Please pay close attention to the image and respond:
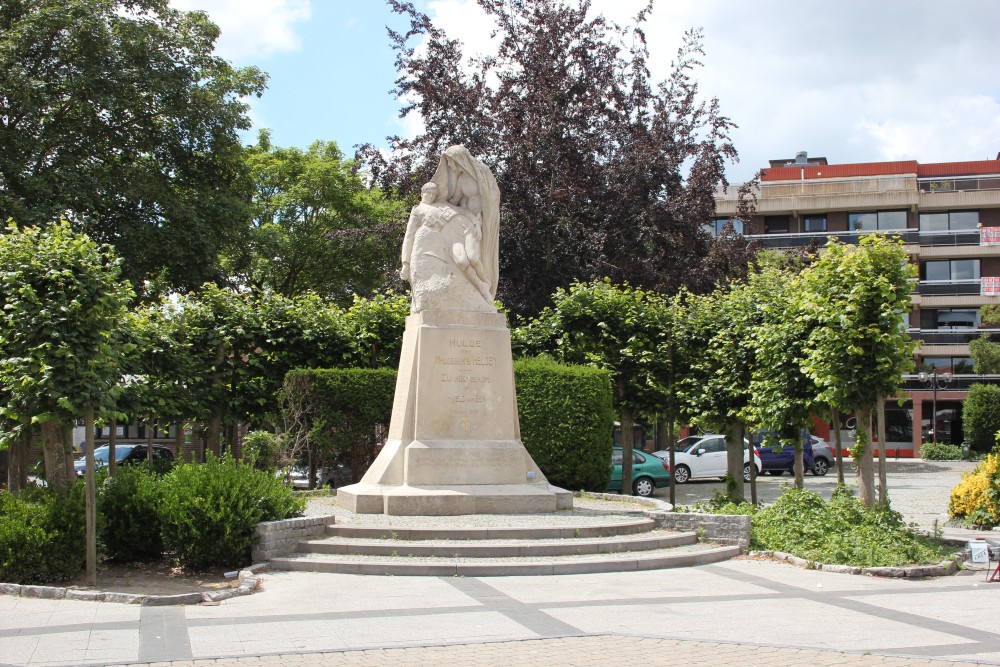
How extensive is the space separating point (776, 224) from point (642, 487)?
32042mm

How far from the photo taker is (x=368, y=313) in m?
20.8

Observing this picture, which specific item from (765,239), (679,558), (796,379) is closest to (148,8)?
(796,379)

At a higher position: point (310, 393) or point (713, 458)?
point (310, 393)

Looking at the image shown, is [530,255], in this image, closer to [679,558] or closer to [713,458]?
[713,458]

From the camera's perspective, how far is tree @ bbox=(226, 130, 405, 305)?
33.7 m

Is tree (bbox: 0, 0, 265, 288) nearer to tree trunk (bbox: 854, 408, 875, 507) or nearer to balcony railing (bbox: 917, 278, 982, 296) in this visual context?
tree trunk (bbox: 854, 408, 875, 507)

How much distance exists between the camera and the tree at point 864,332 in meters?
12.6

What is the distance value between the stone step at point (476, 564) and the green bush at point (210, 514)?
0.50 meters

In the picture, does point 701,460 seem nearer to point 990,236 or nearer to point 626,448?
point 626,448

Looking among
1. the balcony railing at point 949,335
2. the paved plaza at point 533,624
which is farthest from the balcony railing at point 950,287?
the paved plaza at point 533,624

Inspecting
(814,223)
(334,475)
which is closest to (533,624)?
(334,475)

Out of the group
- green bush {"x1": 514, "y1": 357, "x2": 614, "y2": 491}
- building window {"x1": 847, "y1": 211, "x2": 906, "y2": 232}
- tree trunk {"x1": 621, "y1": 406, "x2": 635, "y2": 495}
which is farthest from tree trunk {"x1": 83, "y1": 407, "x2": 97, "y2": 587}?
building window {"x1": 847, "y1": 211, "x2": 906, "y2": 232}

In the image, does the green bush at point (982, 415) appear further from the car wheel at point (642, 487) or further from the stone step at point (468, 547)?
the stone step at point (468, 547)

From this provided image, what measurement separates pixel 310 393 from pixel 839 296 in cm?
976
